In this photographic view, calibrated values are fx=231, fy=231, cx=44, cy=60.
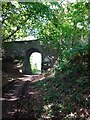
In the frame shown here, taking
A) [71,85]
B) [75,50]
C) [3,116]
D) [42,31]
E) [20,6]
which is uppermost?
[20,6]

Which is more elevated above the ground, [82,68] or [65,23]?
[65,23]

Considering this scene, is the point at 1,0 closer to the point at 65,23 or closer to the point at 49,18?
the point at 49,18

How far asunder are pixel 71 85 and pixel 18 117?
8.93 ft

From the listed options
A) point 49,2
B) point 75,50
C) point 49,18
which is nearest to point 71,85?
point 75,50

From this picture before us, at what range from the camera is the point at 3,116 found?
6391 millimetres

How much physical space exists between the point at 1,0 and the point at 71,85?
4.37 m

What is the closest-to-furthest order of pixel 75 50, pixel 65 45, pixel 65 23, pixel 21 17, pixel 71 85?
pixel 71 85, pixel 75 50, pixel 21 17, pixel 65 23, pixel 65 45

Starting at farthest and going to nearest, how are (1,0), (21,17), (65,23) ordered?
1. (65,23)
2. (21,17)
3. (1,0)

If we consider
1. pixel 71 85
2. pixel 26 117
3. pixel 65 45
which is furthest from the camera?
pixel 65 45

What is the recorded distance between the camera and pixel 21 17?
11125 mm

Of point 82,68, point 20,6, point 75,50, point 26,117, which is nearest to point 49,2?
point 20,6

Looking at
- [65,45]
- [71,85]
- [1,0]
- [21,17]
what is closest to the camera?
[71,85]

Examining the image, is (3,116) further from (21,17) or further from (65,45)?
(65,45)

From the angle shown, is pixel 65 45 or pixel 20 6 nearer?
pixel 20 6
